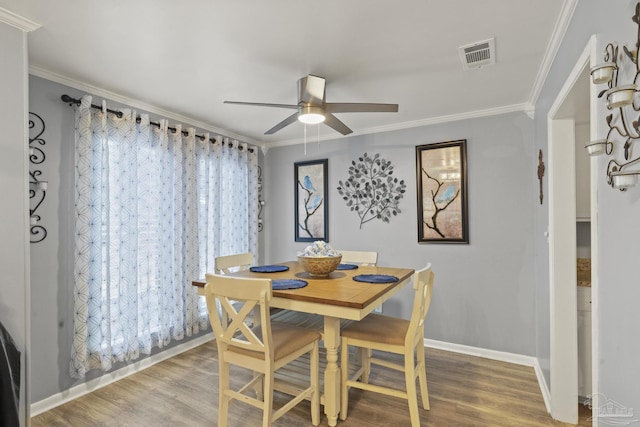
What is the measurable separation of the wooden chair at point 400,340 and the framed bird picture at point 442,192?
1333mm

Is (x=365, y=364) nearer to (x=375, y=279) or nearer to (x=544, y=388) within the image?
(x=375, y=279)

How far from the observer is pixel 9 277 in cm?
169

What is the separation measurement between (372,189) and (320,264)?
5.53 feet

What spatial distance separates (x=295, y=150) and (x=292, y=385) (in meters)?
2.88

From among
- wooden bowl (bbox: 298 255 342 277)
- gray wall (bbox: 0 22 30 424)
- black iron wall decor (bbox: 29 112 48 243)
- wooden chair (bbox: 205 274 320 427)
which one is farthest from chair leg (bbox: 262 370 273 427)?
black iron wall decor (bbox: 29 112 48 243)

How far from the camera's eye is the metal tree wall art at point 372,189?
11.8 ft

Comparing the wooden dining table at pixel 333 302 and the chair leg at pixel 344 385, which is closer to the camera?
the wooden dining table at pixel 333 302

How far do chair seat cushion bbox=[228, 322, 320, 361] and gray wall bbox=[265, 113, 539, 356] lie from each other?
5.69ft

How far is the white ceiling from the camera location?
1631 millimetres

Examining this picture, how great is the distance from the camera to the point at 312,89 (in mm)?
2297

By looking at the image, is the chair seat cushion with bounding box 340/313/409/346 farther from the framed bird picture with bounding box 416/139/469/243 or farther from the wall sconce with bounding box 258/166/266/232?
the wall sconce with bounding box 258/166/266/232

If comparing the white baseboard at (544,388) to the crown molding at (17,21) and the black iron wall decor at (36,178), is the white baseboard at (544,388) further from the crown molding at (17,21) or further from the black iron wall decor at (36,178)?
the crown molding at (17,21)

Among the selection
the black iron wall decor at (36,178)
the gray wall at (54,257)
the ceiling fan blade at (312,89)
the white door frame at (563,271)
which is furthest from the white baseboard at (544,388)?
the black iron wall decor at (36,178)

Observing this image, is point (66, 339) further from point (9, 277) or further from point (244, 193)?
point (244, 193)
